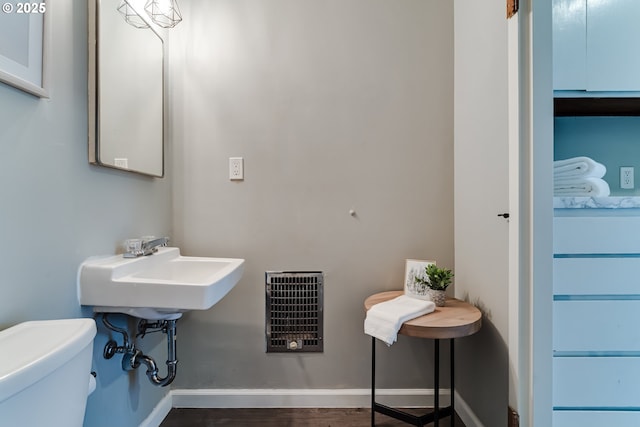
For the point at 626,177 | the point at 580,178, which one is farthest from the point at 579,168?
the point at 626,177

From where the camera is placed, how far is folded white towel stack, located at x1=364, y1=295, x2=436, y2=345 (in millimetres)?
1075

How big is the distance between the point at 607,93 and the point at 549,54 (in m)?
0.44

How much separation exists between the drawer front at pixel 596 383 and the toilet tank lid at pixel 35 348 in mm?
1323

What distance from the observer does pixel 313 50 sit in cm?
149

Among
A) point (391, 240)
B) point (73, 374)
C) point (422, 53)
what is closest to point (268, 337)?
point (391, 240)

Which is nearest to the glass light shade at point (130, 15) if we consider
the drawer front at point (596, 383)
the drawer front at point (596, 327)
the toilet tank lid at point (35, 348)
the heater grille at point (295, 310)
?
the toilet tank lid at point (35, 348)

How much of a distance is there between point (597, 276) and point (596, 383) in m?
0.34

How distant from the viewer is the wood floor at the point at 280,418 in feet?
4.54

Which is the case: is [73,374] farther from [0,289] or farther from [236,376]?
[236,376]

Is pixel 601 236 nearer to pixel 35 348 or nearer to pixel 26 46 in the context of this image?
pixel 35 348

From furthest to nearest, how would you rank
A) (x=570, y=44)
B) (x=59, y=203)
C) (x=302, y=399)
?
(x=302, y=399) < (x=570, y=44) < (x=59, y=203)

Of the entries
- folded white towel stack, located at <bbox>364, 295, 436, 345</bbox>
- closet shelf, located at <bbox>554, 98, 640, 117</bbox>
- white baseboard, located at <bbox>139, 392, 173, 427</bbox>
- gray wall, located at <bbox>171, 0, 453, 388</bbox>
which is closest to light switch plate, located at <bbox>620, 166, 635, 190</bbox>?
closet shelf, located at <bbox>554, 98, 640, 117</bbox>
